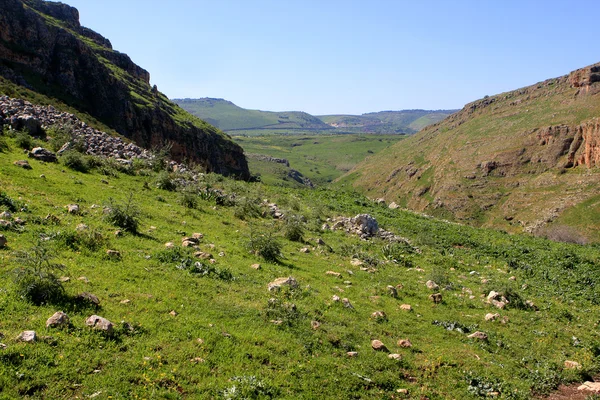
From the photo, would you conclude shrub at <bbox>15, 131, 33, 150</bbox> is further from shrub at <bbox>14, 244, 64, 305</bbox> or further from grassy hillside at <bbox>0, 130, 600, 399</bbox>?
shrub at <bbox>14, 244, 64, 305</bbox>

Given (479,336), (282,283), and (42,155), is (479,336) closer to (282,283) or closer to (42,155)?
(282,283)

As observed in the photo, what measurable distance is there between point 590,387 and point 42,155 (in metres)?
23.1

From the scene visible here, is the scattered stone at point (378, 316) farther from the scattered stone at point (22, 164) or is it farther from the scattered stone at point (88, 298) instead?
the scattered stone at point (22, 164)

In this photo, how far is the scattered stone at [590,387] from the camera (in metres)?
8.55

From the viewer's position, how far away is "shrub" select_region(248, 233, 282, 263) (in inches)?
559

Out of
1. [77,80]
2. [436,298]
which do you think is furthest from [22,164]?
[77,80]

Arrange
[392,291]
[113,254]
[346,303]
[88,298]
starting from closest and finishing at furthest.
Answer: [88,298]
[113,254]
[346,303]
[392,291]

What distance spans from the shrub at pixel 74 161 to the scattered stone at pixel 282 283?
45.9 ft

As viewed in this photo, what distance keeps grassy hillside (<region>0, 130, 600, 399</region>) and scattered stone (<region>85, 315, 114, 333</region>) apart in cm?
12

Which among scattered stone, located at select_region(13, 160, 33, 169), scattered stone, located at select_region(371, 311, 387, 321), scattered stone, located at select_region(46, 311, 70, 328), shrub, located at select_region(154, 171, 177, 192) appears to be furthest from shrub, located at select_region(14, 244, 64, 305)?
shrub, located at select_region(154, 171, 177, 192)

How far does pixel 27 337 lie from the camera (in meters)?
6.13

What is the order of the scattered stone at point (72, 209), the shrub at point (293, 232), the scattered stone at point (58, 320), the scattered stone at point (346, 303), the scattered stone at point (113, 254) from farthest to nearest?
the shrub at point (293, 232), the scattered stone at point (72, 209), the scattered stone at point (346, 303), the scattered stone at point (113, 254), the scattered stone at point (58, 320)

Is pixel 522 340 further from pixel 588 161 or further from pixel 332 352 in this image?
pixel 588 161

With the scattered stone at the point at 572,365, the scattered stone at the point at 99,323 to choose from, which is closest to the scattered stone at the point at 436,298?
the scattered stone at the point at 572,365
